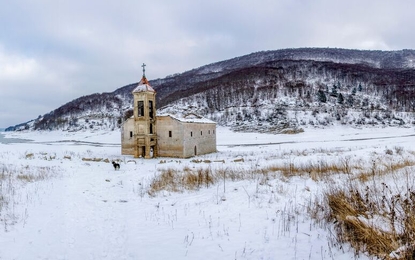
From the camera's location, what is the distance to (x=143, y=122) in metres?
32.0

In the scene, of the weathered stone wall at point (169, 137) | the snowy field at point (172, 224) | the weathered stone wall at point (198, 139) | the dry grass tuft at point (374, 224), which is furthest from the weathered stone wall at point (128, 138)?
the dry grass tuft at point (374, 224)

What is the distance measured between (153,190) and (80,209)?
2450 mm

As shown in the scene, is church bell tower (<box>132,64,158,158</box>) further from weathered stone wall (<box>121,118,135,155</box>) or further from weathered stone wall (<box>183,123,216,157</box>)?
weathered stone wall (<box>183,123,216,157</box>)

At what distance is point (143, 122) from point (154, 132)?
6.22ft

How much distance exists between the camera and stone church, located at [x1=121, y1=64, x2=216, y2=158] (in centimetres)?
3203

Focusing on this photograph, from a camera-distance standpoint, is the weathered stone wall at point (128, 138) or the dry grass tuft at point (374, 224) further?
the weathered stone wall at point (128, 138)

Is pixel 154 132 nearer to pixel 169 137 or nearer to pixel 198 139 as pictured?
pixel 169 137

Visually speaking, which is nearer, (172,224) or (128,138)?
(172,224)

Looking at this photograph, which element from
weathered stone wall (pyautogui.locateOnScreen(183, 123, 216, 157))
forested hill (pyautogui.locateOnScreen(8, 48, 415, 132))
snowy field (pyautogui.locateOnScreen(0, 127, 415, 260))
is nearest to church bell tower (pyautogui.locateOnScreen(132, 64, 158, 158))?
weathered stone wall (pyautogui.locateOnScreen(183, 123, 216, 157))

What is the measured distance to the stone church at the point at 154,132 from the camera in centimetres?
3203

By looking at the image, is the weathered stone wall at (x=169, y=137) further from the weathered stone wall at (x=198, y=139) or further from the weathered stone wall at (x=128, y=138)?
the weathered stone wall at (x=128, y=138)

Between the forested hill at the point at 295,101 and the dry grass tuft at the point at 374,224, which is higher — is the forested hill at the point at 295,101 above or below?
above

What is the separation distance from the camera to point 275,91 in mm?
98500

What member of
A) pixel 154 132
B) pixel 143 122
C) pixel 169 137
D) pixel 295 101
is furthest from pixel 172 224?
pixel 295 101
